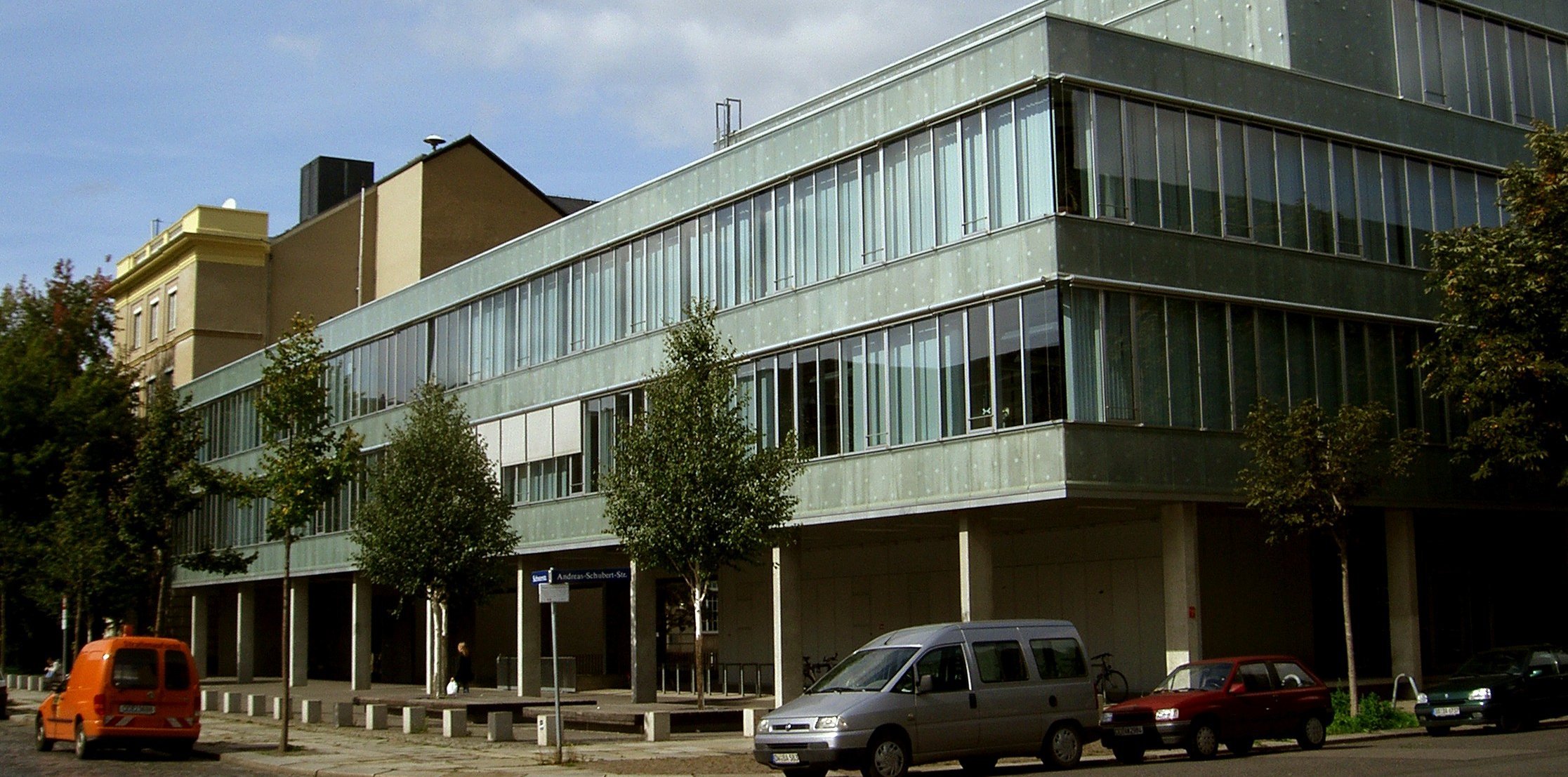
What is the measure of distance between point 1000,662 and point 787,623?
13.8 m

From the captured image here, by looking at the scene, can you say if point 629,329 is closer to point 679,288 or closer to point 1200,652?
point 679,288

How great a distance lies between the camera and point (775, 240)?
33.9 metres

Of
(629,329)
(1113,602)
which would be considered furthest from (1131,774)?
(629,329)

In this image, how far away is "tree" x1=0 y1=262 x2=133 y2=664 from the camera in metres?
53.9

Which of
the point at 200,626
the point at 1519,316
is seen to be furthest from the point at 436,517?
the point at 200,626

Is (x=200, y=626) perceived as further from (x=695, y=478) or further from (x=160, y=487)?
(x=695, y=478)

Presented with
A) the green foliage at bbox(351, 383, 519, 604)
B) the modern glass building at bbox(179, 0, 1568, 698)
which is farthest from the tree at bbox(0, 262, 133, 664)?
the modern glass building at bbox(179, 0, 1568, 698)

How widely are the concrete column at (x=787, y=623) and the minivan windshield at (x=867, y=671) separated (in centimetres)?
1244

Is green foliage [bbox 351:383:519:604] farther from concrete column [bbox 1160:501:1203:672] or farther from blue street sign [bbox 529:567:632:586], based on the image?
concrete column [bbox 1160:501:1203:672]

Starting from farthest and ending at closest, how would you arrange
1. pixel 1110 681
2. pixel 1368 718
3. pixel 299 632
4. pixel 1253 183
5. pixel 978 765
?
pixel 299 632 → pixel 1110 681 → pixel 1253 183 → pixel 1368 718 → pixel 978 765

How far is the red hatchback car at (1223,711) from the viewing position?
21.3 metres

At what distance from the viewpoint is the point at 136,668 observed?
25.7m

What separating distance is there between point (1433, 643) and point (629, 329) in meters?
21.7

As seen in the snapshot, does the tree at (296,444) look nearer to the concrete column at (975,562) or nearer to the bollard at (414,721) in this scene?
the bollard at (414,721)
